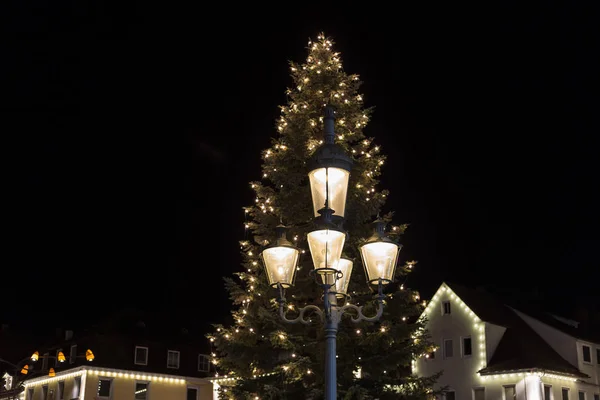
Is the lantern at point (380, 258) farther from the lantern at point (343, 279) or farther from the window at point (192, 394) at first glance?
the window at point (192, 394)

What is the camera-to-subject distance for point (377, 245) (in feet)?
36.7

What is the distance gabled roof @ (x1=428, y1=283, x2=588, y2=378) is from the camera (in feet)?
138

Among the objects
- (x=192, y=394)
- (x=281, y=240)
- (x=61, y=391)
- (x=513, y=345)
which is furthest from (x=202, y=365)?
(x=281, y=240)

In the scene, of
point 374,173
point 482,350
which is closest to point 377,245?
point 374,173

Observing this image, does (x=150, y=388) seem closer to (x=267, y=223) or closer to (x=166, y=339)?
(x=166, y=339)

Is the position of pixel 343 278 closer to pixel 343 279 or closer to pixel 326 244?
pixel 343 279

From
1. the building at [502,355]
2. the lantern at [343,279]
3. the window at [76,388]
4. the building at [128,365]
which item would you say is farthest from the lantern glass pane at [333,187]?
the window at [76,388]

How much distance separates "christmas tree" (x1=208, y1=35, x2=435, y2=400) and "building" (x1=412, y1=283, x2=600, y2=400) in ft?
77.7

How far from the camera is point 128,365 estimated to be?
55.8 m

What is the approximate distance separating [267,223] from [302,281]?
1.99 m

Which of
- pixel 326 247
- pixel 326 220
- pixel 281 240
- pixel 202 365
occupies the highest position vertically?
pixel 202 365

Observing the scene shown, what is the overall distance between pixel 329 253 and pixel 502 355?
35.3 meters

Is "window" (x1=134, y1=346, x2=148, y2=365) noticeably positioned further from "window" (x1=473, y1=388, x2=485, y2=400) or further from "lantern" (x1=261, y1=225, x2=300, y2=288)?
"lantern" (x1=261, y1=225, x2=300, y2=288)

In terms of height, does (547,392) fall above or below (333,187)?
below
